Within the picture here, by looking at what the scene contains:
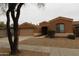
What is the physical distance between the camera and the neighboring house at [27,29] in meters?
13.1

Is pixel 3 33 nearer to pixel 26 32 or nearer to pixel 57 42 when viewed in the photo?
pixel 26 32

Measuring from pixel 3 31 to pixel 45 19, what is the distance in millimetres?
2721

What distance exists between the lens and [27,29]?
45.2ft

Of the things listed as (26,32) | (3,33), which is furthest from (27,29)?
(3,33)

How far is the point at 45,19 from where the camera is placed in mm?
12875

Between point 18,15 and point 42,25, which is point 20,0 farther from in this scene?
point 42,25

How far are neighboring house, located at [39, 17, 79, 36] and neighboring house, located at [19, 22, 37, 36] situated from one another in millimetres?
655

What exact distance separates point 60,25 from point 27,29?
2.04 metres

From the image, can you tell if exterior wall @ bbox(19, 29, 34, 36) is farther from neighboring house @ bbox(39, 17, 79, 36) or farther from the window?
the window

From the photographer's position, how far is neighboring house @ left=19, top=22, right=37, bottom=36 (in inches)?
516

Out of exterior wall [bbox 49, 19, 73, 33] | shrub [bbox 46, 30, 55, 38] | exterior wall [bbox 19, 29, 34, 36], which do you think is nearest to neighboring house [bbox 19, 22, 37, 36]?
exterior wall [bbox 19, 29, 34, 36]

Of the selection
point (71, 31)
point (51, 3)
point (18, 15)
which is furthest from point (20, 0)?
point (71, 31)

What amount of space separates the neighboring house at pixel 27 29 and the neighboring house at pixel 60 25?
655 millimetres

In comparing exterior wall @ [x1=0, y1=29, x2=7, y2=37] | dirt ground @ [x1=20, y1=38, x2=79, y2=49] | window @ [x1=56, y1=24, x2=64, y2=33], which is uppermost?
window @ [x1=56, y1=24, x2=64, y2=33]
